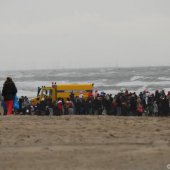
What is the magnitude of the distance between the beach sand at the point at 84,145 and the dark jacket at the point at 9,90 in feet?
6.62

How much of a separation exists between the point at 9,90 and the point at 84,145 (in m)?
6.04

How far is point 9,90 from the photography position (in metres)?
15.1

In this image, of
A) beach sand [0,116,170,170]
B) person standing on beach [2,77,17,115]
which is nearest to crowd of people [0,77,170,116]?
person standing on beach [2,77,17,115]

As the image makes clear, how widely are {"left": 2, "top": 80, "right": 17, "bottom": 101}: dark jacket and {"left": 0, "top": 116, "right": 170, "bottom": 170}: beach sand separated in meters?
2.02

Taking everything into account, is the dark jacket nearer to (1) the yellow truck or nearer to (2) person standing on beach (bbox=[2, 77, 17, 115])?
(2) person standing on beach (bbox=[2, 77, 17, 115])

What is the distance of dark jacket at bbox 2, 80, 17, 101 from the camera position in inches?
A: 593

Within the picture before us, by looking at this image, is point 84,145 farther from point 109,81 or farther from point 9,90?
point 109,81

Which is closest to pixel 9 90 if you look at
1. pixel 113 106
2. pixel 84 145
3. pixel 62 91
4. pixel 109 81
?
pixel 84 145

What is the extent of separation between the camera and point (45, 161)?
27.6 ft

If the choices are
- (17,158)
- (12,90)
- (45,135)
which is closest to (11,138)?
(45,135)

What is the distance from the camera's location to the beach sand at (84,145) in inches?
324

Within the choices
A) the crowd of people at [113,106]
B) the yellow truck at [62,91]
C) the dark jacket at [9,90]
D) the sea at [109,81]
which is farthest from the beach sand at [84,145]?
the sea at [109,81]

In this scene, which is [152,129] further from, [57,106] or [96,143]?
[57,106]

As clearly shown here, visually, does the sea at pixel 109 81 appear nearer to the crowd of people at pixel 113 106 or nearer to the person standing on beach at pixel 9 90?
the crowd of people at pixel 113 106
